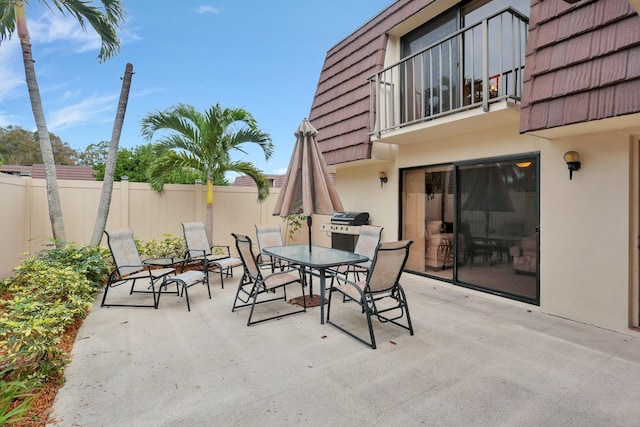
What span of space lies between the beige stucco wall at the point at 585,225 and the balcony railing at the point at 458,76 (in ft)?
2.56

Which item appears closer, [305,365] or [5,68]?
[305,365]

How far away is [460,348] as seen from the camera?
324 cm

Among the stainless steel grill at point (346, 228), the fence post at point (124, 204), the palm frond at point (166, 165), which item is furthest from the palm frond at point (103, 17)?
the stainless steel grill at point (346, 228)

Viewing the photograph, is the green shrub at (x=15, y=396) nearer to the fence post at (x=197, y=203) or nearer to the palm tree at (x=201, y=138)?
the palm tree at (x=201, y=138)

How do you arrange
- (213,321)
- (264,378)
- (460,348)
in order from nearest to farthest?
(264,378) < (460,348) < (213,321)

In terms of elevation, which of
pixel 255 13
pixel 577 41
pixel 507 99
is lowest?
pixel 507 99

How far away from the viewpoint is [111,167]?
655 cm

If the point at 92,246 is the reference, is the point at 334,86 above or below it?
above

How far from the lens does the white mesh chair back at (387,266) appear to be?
3414mm

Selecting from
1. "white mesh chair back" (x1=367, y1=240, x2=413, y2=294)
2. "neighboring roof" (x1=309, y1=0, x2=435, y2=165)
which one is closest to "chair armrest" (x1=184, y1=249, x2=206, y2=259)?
"neighboring roof" (x1=309, y1=0, x2=435, y2=165)

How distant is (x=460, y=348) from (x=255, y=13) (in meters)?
11.6

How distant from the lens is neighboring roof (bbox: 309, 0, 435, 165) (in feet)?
21.1

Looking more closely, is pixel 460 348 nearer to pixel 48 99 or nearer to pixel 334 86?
pixel 334 86

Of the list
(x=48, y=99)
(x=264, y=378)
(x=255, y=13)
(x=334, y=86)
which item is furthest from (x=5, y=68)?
(x=264, y=378)
